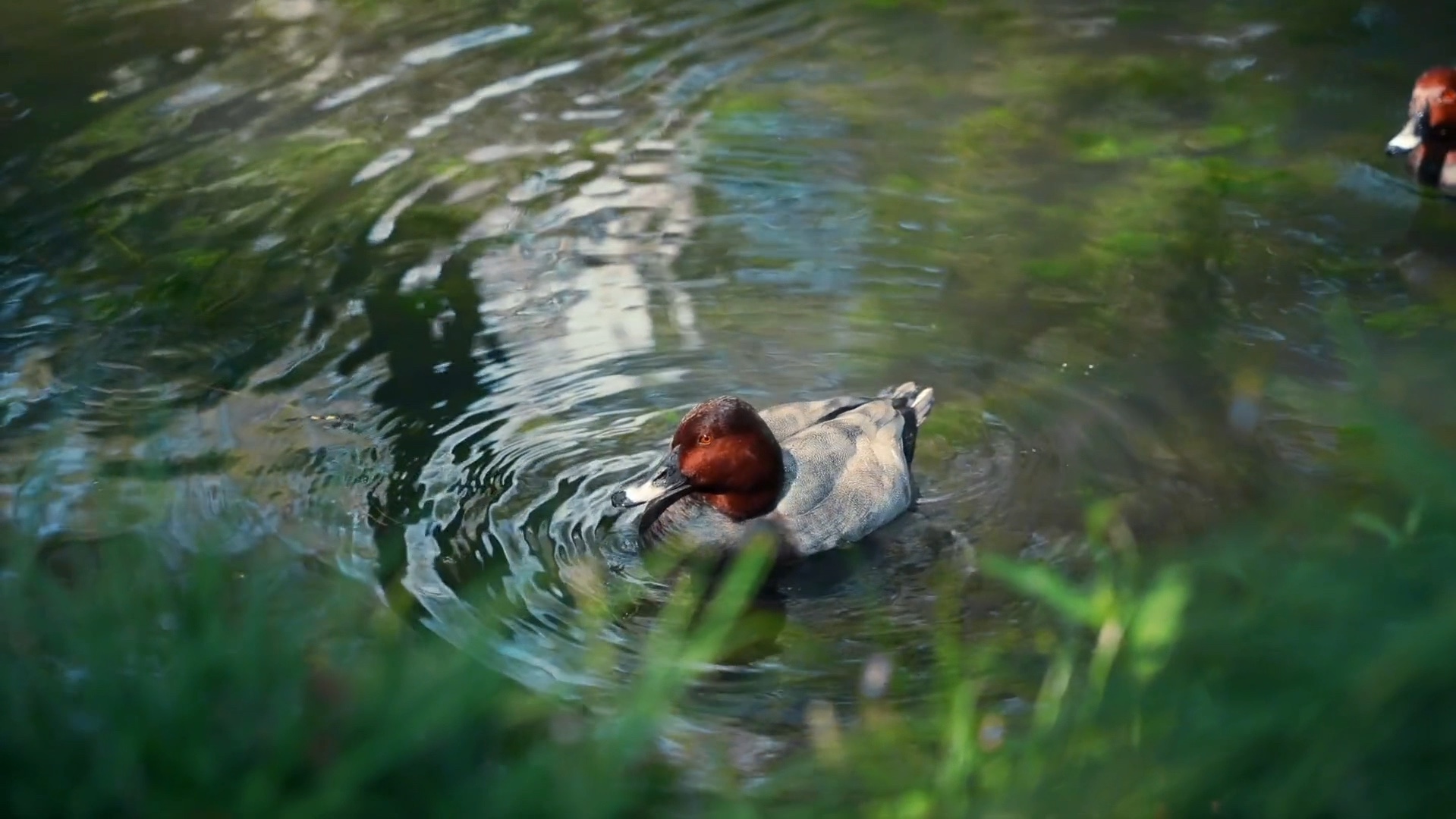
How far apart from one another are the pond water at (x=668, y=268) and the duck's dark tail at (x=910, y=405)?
0.53 ft

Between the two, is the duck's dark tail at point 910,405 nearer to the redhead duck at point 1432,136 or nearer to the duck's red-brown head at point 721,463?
the duck's red-brown head at point 721,463

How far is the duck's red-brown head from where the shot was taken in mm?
5230

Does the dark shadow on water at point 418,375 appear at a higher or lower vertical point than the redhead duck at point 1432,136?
higher

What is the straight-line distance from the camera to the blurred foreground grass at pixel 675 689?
5.32 feet

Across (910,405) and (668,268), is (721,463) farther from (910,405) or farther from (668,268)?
(668,268)

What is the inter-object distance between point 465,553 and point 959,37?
563 centimetres

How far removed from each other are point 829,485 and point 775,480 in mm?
220

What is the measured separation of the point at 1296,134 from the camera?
7930 millimetres

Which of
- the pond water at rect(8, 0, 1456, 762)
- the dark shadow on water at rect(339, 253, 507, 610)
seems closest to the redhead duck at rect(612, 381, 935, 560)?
the pond water at rect(8, 0, 1456, 762)

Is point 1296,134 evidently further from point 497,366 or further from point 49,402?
point 49,402

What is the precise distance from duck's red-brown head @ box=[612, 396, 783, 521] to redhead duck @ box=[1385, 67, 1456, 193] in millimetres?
4018

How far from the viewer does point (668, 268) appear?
684 cm

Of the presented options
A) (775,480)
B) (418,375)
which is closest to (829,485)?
(775,480)

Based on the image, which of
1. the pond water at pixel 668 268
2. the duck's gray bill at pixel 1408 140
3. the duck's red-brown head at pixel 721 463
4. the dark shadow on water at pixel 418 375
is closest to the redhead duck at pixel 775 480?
the duck's red-brown head at pixel 721 463
